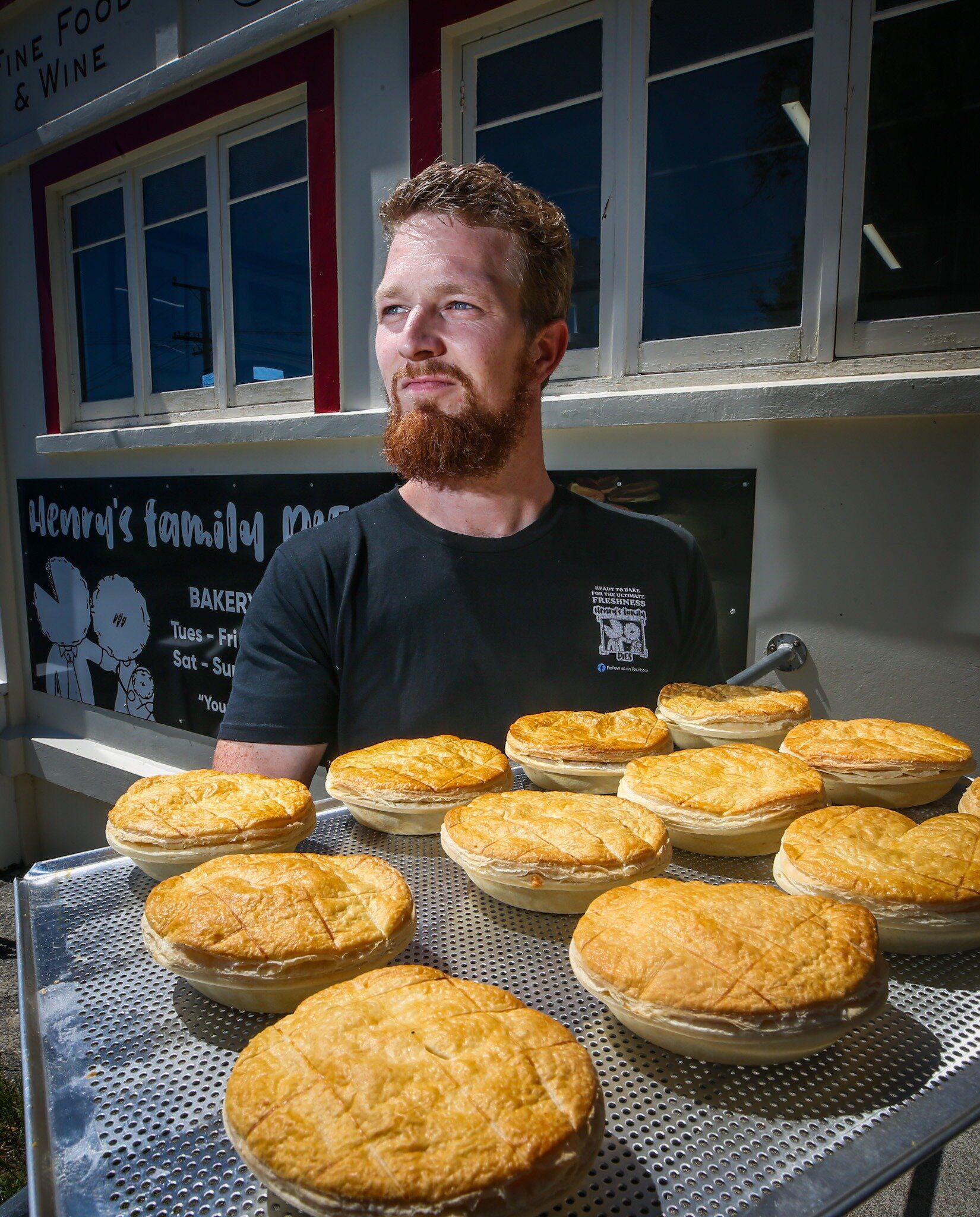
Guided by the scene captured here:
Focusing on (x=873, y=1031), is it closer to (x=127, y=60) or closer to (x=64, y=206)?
(x=127, y=60)

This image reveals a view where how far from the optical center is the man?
2578mm

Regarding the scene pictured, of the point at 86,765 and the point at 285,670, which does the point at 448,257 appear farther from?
the point at 86,765

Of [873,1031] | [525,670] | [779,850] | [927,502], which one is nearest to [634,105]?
[927,502]

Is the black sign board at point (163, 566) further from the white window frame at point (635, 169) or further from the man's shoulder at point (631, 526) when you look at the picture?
the white window frame at point (635, 169)

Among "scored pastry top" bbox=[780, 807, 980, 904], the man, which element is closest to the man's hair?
the man

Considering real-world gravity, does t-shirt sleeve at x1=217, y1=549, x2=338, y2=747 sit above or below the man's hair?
below

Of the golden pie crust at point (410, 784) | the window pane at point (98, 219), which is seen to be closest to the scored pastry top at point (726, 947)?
the golden pie crust at point (410, 784)

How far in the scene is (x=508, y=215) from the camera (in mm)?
2607

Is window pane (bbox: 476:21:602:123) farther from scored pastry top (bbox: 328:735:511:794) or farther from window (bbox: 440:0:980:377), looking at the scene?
scored pastry top (bbox: 328:735:511:794)

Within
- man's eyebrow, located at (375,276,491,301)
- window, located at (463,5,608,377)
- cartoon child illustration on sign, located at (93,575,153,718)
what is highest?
window, located at (463,5,608,377)

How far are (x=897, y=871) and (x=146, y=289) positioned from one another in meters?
6.30

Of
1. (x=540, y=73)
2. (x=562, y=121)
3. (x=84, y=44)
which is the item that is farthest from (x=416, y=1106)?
(x=84, y=44)

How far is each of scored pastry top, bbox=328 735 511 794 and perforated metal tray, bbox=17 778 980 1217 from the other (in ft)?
0.84

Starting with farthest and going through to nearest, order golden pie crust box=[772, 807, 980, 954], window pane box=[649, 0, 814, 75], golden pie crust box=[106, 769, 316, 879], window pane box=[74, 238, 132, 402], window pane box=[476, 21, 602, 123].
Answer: window pane box=[74, 238, 132, 402] < window pane box=[476, 21, 602, 123] < window pane box=[649, 0, 814, 75] < golden pie crust box=[106, 769, 316, 879] < golden pie crust box=[772, 807, 980, 954]
